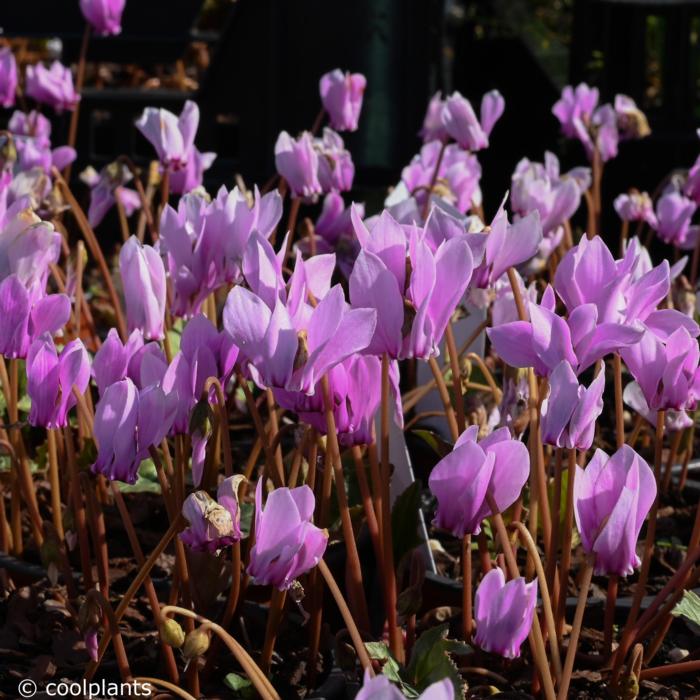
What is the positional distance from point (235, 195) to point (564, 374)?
19.6 inches

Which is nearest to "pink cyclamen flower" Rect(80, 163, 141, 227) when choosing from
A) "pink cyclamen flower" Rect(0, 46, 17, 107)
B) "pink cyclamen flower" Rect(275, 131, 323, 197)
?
"pink cyclamen flower" Rect(275, 131, 323, 197)

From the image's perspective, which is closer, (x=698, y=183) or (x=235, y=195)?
(x=235, y=195)

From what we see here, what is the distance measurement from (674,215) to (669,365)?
1314 mm

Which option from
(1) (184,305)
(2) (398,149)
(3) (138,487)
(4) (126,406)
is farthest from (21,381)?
(2) (398,149)

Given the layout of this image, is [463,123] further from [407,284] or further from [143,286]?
[407,284]

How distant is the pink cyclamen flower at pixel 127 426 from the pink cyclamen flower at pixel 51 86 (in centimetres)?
169

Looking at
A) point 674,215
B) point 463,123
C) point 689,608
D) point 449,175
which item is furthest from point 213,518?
point 674,215

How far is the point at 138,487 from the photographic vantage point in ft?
6.35

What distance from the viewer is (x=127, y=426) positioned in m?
1.27

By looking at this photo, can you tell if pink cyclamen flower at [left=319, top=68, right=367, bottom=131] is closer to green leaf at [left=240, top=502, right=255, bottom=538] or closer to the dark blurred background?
the dark blurred background

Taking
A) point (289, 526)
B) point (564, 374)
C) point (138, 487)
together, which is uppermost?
point (564, 374)

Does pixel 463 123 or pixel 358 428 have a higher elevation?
pixel 463 123

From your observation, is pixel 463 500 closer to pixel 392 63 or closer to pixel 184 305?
pixel 184 305

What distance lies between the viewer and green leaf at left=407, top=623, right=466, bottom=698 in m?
1.26
